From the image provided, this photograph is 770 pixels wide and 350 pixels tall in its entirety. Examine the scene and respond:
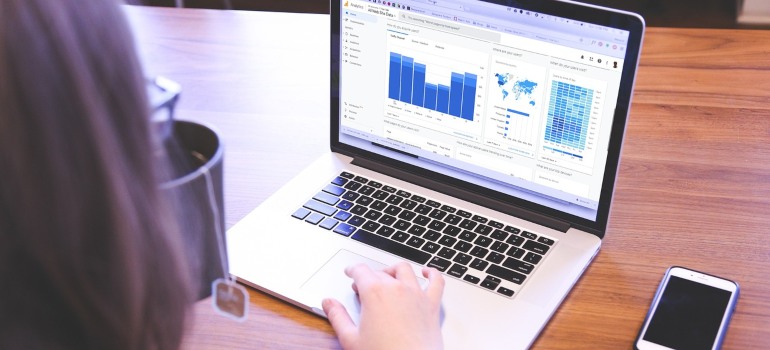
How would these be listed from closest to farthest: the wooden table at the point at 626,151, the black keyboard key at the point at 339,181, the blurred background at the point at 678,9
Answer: the wooden table at the point at 626,151 < the black keyboard key at the point at 339,181 < the blurred background at the point at 678,9

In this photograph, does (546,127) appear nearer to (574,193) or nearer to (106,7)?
(574,193)

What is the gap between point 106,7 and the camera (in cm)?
50

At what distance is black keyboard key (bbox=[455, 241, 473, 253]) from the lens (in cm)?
98

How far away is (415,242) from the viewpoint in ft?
3.29

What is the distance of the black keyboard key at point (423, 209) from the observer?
1.05 meters

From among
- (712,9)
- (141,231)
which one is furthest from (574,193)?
(712,9)

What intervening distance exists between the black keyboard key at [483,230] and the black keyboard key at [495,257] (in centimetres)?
4

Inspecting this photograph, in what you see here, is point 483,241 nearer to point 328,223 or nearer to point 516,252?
point 516,252

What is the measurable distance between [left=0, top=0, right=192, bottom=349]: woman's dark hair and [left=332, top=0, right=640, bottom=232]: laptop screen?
0.52 meters

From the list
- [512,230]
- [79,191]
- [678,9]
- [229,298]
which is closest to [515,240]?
[512,230]

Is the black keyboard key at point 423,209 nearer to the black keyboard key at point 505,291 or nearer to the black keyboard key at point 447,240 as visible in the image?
the black keyboard key at point 447,240

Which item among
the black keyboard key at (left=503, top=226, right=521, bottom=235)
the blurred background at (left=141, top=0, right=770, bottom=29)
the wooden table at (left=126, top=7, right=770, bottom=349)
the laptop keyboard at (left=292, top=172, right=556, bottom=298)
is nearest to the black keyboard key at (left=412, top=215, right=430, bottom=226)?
the laptop keyboard at (left=292, top=172, right=556, bottom=298)

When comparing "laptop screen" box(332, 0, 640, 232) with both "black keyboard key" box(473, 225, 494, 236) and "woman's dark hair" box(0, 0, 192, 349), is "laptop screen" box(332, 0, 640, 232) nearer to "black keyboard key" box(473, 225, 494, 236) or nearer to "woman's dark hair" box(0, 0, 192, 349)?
"black keyboard key" box(473, 225, 494, 236)

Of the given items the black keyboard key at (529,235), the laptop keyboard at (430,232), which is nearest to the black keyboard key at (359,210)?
the laptop keyboard at (430,232)
